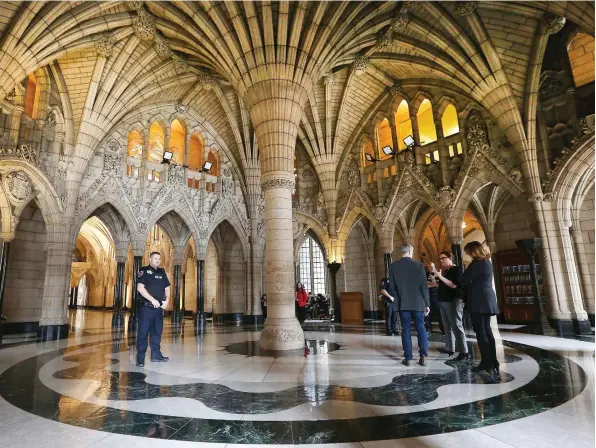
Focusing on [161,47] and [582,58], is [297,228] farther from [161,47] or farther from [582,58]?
[582,58]

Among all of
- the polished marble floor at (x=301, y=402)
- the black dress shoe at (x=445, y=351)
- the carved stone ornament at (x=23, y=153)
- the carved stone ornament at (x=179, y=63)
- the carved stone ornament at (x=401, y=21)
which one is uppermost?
the carved stone ornament at (x=179, y=63)

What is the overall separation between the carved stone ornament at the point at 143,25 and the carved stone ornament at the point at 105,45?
869 millimetres

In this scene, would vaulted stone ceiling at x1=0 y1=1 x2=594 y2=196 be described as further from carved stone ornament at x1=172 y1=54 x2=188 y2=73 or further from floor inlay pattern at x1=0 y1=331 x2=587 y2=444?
floor inlay pattern at x1=0 y1=331 x2=587 y2=444

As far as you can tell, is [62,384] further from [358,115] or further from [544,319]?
[358,115]

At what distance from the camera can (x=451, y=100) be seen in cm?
1406

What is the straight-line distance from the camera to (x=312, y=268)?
81.8 ft

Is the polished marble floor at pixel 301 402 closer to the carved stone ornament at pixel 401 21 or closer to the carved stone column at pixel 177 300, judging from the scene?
the carved stone ornament at pixel 401 21

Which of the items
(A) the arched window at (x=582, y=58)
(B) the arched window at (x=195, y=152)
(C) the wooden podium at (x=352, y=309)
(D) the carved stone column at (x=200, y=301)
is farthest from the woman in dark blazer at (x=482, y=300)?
(B) the arched window at (x=195, y=152)

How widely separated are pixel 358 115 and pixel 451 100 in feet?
14.2

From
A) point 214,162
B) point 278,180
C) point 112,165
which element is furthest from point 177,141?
point 278,180

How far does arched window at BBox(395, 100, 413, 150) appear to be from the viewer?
15.6 metres

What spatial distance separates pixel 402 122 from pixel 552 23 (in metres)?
6.52

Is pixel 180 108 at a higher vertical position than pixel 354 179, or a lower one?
higher

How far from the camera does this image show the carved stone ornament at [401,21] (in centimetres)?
1099
